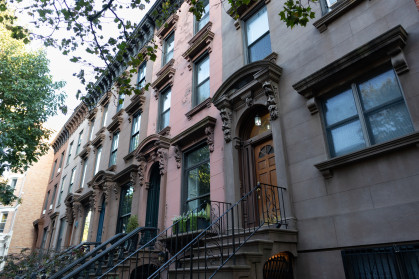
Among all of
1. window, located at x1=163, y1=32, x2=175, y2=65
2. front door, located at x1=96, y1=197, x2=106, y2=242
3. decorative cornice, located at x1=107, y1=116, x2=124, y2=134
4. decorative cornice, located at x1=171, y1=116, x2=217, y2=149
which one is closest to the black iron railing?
decorative cornice, located at x1=171, y1=116, x2=217, y2=149

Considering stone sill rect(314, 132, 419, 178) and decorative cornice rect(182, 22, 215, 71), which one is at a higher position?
decorative cornice rect(182, 22, 215, 71)

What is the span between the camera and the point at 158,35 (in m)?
14.8

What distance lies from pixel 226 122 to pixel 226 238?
10.6 ft

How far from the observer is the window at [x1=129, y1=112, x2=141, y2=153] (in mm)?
14122

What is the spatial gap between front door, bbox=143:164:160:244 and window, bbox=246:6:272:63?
5881mm

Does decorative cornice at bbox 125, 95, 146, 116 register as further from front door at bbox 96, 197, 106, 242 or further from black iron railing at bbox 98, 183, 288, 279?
black iron railing at bbox 98, 183, 288, 279

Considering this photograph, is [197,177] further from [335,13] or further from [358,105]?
[335,13]

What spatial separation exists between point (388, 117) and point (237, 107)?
156 inches

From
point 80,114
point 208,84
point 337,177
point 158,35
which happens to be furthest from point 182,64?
point 80,114

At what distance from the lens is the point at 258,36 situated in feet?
29.4

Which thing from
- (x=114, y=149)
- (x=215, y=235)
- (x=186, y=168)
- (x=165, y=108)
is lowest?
(x=215, y=235)

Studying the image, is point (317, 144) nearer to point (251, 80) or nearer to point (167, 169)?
point (251, 80)

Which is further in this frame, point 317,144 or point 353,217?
point 317,144

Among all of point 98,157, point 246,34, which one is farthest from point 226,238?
point 98,157
